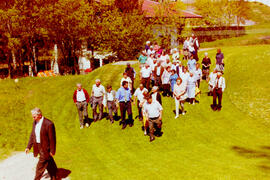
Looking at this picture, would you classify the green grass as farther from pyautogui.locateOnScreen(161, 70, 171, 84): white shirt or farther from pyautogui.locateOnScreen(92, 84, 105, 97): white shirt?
pyautogui.locateOnScreen(92, 84, 105, 97): white shirt

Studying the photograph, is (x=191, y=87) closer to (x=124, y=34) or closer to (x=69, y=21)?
(x=124, y=34)

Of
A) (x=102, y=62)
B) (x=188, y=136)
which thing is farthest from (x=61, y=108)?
(x=102, y=62)

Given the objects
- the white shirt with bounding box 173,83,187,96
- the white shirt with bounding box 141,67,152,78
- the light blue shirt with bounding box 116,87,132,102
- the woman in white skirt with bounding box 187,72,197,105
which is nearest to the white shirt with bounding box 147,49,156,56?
the white shirt with bounding box 141,67,152,78

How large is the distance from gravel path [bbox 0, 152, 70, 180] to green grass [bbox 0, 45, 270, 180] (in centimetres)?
99

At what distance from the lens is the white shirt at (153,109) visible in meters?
13.5

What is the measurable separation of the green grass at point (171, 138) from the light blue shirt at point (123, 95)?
66.5 inches

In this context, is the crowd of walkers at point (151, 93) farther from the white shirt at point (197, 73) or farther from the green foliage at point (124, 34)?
the green foliage at point (124, 34)

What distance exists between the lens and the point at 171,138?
14.7 metres

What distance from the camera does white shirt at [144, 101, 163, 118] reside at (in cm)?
1352

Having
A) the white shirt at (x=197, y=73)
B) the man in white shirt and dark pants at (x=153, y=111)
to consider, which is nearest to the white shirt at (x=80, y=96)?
the man in white shirt and dark pants at (x=153, y=111)

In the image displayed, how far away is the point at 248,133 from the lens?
15.2m

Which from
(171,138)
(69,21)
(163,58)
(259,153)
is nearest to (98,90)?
(171,138)

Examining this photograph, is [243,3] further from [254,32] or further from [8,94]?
[8,94]

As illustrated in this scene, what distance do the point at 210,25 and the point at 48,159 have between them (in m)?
53.7
